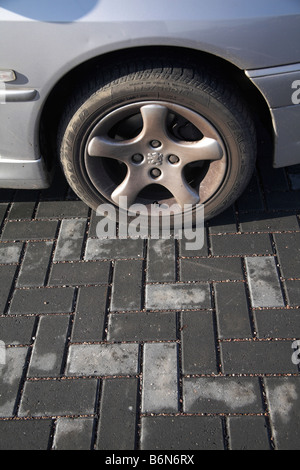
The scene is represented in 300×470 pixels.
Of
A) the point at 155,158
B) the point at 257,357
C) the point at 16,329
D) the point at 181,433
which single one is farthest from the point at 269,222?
the point at 16,329

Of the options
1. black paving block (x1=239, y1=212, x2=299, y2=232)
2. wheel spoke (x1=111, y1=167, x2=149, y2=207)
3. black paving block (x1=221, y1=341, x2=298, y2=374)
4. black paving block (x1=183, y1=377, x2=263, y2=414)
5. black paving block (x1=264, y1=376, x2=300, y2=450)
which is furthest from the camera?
black paving block (x1=239, y1=212, x2=299, y2=232)

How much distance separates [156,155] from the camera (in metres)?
2.62

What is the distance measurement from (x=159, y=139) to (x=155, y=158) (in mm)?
116

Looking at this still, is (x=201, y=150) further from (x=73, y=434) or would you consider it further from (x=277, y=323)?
(x=73, y=434)

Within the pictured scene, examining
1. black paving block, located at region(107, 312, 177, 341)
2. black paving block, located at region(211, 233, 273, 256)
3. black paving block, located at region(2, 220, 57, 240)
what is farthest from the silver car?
black paving block, located at region(107, 312, 177, 341)

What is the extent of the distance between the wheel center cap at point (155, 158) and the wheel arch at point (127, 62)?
455 mm

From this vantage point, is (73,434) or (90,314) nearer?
(73,434)

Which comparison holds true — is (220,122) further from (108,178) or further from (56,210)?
(56,210)

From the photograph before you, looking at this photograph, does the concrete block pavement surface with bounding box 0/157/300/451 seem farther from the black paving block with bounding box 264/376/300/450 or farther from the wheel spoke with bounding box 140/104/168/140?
the wheel spoke with bounding box 140/104/168/140

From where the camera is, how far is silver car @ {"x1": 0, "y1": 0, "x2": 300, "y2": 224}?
2230 millimetres

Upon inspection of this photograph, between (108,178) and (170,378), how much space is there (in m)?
1.09

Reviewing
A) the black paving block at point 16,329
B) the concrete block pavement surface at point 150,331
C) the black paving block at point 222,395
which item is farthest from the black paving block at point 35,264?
the black paving block at point 222,395

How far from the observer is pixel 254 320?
8.09 feet

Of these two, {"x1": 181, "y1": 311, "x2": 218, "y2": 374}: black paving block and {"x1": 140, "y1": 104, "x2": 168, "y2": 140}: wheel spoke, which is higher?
{"x1": 140, "y1": 104, "x2": 168, "y2": 140}: wheel spoke
